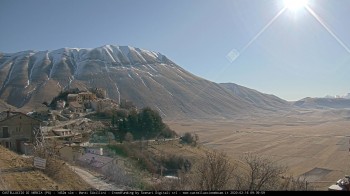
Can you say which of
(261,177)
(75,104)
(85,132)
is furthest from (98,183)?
(75,104)

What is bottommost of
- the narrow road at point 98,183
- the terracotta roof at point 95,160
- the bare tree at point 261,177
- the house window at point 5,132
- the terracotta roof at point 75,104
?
the terracotta roof at point 95,160

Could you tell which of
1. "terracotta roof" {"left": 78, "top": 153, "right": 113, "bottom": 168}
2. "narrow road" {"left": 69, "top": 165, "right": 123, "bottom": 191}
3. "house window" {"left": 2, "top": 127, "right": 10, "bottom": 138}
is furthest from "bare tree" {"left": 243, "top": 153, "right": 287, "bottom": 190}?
"house window" {"left": 2, "top": 127, "right": 10, "bottom": 138}

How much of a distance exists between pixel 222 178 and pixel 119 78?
17555cm

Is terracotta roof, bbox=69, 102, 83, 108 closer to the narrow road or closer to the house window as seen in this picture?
the house window

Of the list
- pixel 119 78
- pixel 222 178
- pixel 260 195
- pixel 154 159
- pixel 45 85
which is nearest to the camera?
pixel 260 195

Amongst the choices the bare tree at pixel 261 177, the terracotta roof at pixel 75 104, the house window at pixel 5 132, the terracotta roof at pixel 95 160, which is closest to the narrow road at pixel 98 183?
the terracotta roof at pixel 95 160

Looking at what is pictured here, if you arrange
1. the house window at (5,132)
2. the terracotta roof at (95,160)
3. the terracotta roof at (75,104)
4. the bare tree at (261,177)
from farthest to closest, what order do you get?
the terracotta roof at (75,104) → the house window at (5,132) → the terracotta roof at (95,160) → the bare tree at (261,177)

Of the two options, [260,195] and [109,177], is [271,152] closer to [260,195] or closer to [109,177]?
[109,177]

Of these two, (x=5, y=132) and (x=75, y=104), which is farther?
(x=75, y=104)

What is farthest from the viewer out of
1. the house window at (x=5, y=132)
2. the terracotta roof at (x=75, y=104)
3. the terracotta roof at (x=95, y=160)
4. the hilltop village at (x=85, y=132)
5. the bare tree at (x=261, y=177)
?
the terracotta roof at (x=75, y=104)

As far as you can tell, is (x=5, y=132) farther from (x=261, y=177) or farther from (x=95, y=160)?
(x=261, y=177)

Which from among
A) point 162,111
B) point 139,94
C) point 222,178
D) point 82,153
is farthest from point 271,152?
point 139,94

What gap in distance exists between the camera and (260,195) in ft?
34.1

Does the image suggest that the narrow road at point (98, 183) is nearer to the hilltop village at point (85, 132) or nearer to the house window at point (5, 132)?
the hilltop village at point (85, 132)
